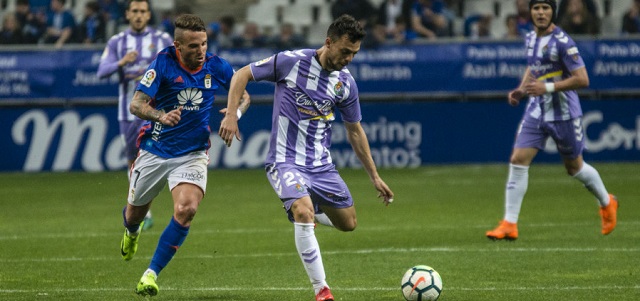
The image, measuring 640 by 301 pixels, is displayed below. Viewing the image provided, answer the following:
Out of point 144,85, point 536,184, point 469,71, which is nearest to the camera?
point 144,85

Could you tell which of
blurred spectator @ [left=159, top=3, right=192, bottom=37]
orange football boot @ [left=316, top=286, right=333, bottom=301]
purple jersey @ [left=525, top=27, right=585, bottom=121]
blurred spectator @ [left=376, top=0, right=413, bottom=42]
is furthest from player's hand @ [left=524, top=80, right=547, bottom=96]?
blurred spectator @ [left=159, top=3, right=192, bottom=37]

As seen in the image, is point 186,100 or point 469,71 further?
point 469,71

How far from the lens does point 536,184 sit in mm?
17062

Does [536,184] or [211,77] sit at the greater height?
[211,77]

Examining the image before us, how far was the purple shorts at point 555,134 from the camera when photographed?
443 inches

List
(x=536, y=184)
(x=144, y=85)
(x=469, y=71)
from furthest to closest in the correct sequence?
(x=469, y=71)
(x=536, y=184)
(x=144, y=85)

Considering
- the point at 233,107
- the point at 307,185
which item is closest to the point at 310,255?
the point at 307,185

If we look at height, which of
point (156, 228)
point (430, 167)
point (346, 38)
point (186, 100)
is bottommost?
point (430, 167)

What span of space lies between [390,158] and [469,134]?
58.1 inches

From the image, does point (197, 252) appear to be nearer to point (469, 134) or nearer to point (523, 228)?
point (523, 228)

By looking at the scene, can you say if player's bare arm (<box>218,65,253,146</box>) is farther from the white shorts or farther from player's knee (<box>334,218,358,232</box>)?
player's knee (<box>334,218,358,232</box>)

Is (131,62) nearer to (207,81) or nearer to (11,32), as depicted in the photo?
(207,81)

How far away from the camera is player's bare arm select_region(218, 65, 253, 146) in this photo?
7.50 m

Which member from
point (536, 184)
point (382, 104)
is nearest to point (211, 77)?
point (536, 184)
